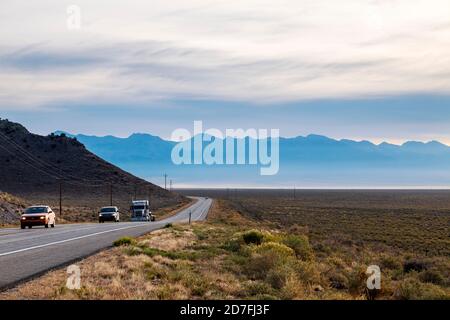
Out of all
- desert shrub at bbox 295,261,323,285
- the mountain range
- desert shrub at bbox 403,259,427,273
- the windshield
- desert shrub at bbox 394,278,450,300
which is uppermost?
the mountain range

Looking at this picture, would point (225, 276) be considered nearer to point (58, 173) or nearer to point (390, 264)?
point (390, 264)

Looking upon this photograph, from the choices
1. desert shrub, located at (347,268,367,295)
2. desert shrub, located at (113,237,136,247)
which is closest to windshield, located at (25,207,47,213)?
desert shrub, located at (113,237,136,247)

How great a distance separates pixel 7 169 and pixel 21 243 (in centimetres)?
11957

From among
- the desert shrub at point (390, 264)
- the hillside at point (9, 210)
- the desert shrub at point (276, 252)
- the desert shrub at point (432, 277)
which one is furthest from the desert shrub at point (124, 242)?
the hillside at point (9, 210)

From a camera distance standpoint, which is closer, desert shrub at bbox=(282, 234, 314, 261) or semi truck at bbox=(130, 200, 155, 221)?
desert shrub at bbox=(282, 234, 314, 261)

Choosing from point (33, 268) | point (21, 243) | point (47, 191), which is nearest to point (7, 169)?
point (47, 191)

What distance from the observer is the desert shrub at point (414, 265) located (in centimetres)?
2566

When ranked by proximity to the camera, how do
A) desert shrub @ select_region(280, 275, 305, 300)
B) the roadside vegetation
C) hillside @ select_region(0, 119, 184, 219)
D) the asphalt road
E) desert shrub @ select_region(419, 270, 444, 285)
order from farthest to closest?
hillside @ select_region(0, 119, 184, 219)
desert shrub @ select_region(419, 270, 444, 285)
the asphalt road
desert shrub @ select_region(280, 275, 305, 300)
the roadside vegetation

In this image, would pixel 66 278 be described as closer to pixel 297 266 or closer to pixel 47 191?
pixel 297 266

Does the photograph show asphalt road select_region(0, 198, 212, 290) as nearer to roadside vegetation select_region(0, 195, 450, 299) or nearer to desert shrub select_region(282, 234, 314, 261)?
roadside vegetation select_region(0, 195, 450, 299)

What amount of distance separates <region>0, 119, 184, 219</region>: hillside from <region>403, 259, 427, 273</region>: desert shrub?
10232cm

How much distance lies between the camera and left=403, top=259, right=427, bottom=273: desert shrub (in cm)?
2566

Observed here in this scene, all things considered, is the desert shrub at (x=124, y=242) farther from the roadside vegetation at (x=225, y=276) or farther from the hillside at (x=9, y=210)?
the hillside at (x=9, y=210)

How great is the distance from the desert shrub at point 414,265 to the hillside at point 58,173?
102318 millimetres
